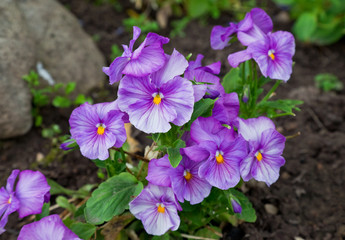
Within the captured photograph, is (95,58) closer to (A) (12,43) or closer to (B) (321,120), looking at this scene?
(A) (12,43)

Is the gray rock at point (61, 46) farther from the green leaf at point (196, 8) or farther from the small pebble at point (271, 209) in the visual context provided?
the small pebble at point (271, 209)

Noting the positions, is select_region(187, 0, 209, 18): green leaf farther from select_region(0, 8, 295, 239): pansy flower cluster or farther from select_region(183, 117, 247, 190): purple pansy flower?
select_region(183, 117, 247, 190): purple pansy flower

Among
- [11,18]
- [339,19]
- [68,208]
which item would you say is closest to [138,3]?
[11,18]

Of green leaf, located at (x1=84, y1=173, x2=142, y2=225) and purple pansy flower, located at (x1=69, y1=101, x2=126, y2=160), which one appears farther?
green leaf, located at (x1=84, y1=173, x2=142, y2=225)

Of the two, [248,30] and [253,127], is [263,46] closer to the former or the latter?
[248,30]

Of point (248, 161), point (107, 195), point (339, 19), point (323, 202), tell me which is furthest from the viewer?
point (339, 19)

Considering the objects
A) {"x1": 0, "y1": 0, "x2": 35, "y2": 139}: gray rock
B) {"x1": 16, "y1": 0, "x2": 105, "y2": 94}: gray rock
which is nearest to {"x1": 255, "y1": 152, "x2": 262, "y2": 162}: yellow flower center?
{"x1": 0, "y1": 0, "x2": 35, "y2": 139}: gray rock

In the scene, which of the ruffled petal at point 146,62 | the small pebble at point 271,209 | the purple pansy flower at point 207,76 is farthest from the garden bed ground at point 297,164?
the ruffled petal at point 146,62
